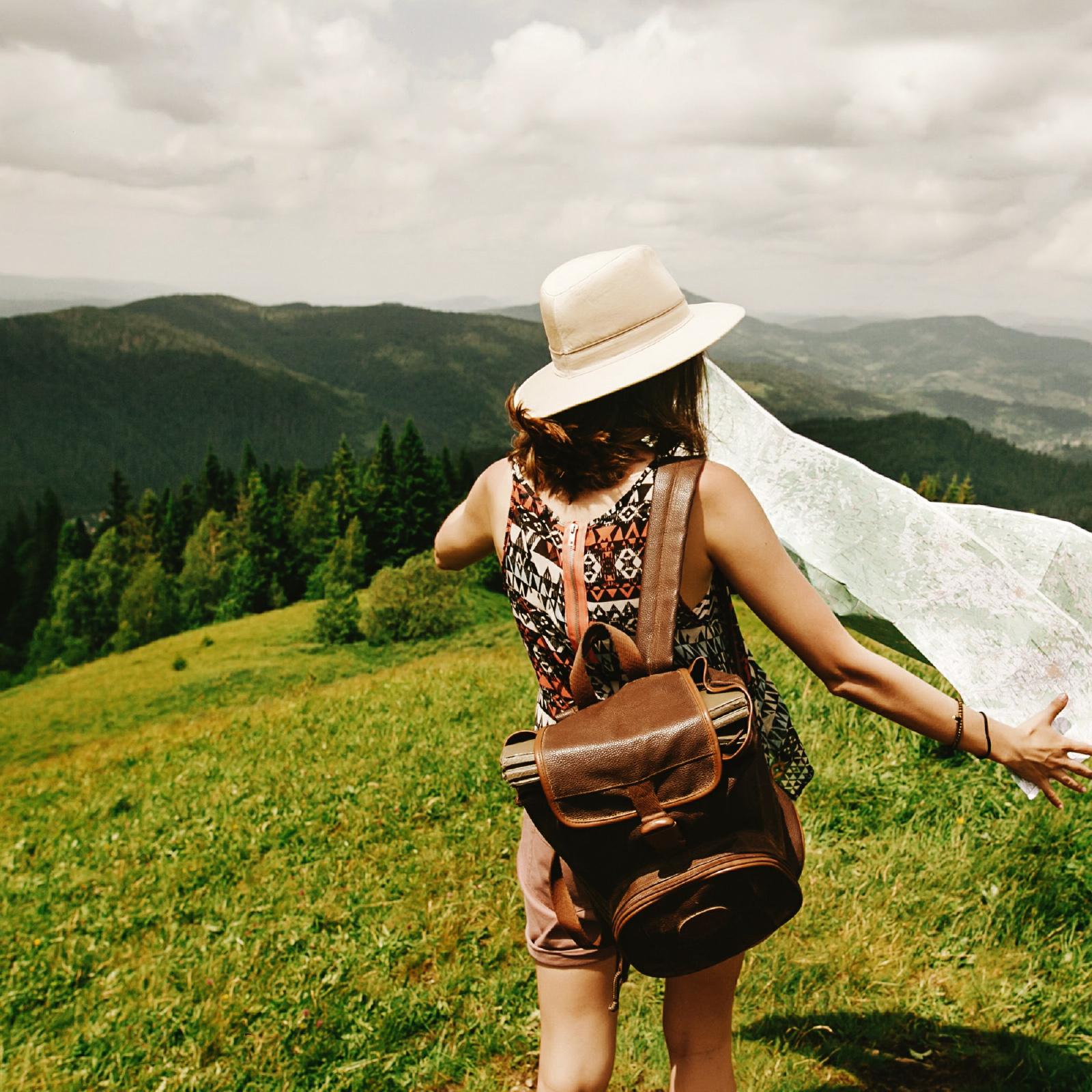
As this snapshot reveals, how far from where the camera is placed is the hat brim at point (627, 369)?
2.04m

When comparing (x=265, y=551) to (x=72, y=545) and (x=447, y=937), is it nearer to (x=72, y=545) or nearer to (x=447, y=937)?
(x=72, y=545)

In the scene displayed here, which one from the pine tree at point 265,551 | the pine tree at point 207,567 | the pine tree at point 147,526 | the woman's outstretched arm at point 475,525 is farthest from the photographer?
the pine tree at point 147,526

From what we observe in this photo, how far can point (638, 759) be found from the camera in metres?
1.93

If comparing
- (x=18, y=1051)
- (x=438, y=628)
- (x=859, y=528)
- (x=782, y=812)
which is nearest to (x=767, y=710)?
(x=782, y=812)

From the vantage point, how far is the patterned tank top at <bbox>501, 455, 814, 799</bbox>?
2033 millimetres

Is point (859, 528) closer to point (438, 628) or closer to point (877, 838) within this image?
point (877, 838)

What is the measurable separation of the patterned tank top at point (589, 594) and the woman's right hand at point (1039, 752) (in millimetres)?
556

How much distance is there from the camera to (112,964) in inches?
196

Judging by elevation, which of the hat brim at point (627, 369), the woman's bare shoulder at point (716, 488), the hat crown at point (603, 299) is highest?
the hat crown at point (603, 299)

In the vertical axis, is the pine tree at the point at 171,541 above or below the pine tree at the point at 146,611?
above

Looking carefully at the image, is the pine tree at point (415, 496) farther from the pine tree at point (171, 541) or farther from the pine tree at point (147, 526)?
the pine tree at point (147, 526)

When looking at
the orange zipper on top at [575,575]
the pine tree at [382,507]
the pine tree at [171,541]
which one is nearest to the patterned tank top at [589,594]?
the orange zipper on top at [575,575]

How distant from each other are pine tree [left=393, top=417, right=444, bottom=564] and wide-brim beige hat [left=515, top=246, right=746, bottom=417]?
76425 millimetres

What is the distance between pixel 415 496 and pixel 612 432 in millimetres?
80132
